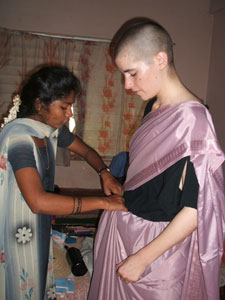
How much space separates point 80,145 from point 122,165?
76 centimetres

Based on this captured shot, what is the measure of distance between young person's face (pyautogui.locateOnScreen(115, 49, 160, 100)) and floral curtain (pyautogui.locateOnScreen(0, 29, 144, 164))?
2.46 meters

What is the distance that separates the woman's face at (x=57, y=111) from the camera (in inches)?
44.0

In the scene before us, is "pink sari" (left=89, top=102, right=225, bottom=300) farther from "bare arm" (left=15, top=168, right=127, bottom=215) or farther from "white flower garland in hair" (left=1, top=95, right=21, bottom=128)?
"white flower garland in hair" (left=1, top=95, right=21, bottom=128)

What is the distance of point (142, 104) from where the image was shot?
3.35m

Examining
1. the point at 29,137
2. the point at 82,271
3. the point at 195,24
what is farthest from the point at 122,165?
the point at 195,24

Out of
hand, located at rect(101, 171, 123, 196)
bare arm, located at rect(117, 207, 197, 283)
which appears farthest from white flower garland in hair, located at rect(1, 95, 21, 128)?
bare arm, located at rect(117, 207, 197, 283)

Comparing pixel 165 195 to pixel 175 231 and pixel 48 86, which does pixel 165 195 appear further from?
pixel 48 86

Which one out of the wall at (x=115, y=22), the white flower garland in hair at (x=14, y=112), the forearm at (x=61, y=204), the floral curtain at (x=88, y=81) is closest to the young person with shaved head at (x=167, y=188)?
the forearm at (x=61, y=204)

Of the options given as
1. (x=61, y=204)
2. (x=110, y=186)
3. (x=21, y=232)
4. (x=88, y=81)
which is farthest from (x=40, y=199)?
(x=88, y=81)

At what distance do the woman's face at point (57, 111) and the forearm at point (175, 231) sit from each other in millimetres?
662

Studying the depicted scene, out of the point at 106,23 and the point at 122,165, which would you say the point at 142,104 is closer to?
the point at 106,23

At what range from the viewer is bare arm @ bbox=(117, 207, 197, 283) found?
29.6 inches

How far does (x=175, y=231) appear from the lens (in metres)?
0.75

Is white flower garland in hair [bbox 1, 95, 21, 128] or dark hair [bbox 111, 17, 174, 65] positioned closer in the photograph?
dark hair [bbox 111, 17, 174, 65]
